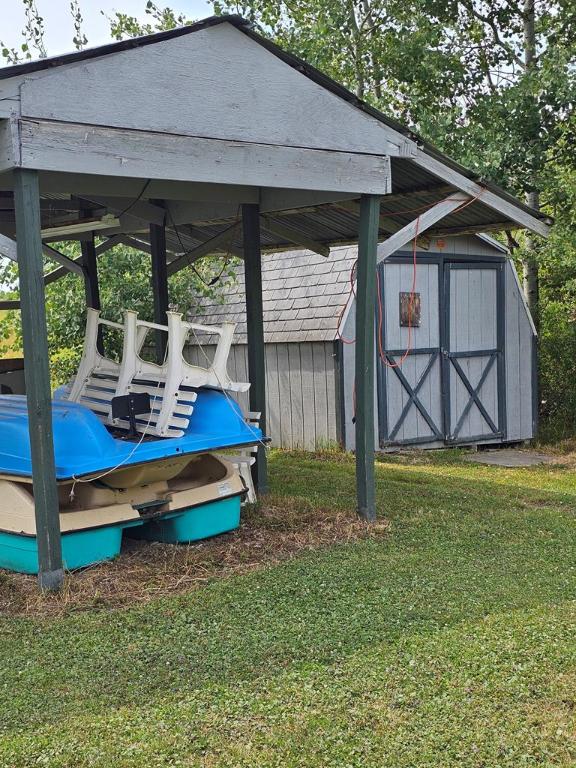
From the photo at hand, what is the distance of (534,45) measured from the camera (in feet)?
44.2

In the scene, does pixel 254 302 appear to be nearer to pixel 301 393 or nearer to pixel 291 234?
pixel 291 234

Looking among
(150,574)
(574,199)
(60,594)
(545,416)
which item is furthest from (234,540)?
(545,416)

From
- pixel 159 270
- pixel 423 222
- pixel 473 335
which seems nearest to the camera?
pixel 423 222

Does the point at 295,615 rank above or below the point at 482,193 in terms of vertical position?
below

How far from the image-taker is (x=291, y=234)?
9.05 metres

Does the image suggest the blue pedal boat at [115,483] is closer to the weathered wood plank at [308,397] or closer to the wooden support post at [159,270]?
the wooden support post at [159,270]

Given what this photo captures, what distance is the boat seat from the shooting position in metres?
6.46

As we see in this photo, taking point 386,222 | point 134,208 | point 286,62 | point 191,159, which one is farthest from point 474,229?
point 191,159

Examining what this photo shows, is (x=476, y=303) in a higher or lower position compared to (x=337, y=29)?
lower

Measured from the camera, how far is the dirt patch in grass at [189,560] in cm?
525

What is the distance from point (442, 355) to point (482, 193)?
4.67 m

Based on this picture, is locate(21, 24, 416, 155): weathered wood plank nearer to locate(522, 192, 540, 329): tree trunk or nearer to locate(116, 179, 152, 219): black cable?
locate(116, 179, 152, 219): black cable

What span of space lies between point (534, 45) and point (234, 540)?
1006 centimetres

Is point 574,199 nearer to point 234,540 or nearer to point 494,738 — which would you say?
point 234,540
